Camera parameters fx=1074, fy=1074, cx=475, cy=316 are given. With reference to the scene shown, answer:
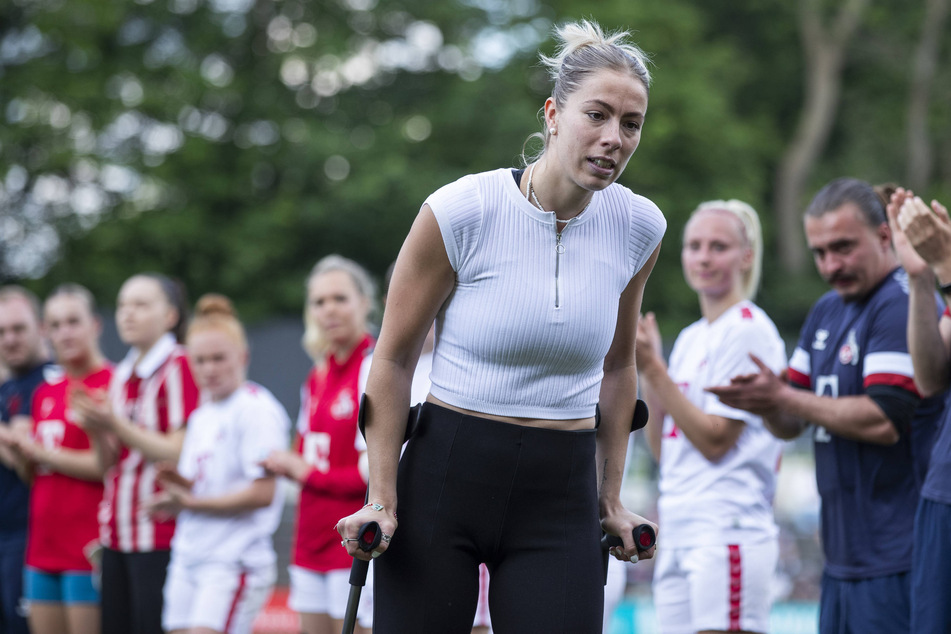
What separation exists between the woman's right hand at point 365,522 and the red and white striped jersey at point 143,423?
3.29 metres

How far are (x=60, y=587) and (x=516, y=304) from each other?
4560 millimetres

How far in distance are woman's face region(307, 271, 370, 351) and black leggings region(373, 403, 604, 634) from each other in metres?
2.72

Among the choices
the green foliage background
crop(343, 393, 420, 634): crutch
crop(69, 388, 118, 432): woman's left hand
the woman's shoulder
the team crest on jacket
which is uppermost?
the green foliage background

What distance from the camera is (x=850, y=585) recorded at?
3990 mm

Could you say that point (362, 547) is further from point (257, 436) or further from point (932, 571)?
point (257, 436)

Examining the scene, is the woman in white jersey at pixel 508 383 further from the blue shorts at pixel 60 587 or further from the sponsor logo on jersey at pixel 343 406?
the blue shorts at pixel 60 587

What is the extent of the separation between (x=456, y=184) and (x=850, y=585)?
7.50 feet

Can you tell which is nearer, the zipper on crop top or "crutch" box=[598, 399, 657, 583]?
the zipper on crop top

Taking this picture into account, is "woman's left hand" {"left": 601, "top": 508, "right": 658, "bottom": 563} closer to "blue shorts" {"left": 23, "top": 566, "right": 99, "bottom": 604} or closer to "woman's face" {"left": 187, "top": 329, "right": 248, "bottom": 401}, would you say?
"woman's face" {"left": 187, "top": 329, "right": 248, "bottom": 401}

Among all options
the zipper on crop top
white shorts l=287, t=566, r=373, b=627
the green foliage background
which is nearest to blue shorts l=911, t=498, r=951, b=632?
the zipper on crop top

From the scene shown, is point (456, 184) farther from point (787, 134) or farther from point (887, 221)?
point (787, 134)

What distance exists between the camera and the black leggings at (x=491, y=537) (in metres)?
2.78

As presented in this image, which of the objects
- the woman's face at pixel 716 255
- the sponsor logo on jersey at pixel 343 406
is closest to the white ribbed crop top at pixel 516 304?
the woman's face at pixel 716 255

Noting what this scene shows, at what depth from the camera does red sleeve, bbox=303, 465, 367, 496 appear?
16.8ft
